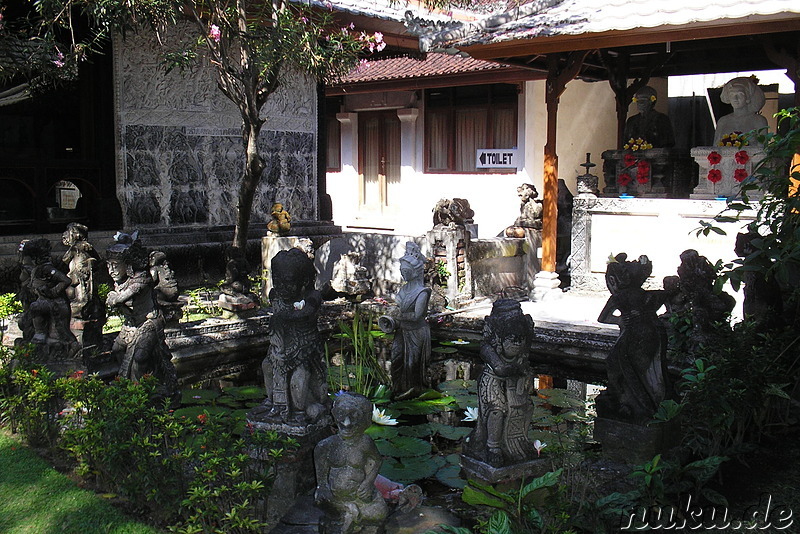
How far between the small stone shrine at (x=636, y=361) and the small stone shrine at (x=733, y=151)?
6.12m

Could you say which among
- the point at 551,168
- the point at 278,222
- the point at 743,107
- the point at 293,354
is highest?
the point at 743,107

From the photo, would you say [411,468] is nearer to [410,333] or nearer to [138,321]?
[410,333]

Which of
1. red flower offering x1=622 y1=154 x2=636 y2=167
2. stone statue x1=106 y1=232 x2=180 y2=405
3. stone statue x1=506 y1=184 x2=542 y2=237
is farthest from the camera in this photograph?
stone statue x1=506 y1=184 x2=542 y2=237

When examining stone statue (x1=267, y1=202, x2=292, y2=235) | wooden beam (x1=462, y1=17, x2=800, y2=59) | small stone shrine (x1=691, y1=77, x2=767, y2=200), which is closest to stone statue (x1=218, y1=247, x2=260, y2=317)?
stone statue (x1=267, y1=202, x2=292, y2=235)

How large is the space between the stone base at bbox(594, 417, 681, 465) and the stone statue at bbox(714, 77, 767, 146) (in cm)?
716

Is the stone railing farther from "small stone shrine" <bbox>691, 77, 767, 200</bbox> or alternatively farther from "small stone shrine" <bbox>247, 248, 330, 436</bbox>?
"small stone shrine" <bbox>247, 248, 330, 436</bbox>

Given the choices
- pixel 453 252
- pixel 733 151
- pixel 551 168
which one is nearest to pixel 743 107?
pixel 733 151

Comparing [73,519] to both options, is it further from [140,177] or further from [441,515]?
[140,177]

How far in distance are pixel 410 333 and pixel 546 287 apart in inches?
214

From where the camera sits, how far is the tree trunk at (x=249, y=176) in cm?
1002

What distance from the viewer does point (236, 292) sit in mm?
9594

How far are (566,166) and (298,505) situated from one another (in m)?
13.5

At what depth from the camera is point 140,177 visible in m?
12.4

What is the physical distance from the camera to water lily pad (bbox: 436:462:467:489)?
5059mm
